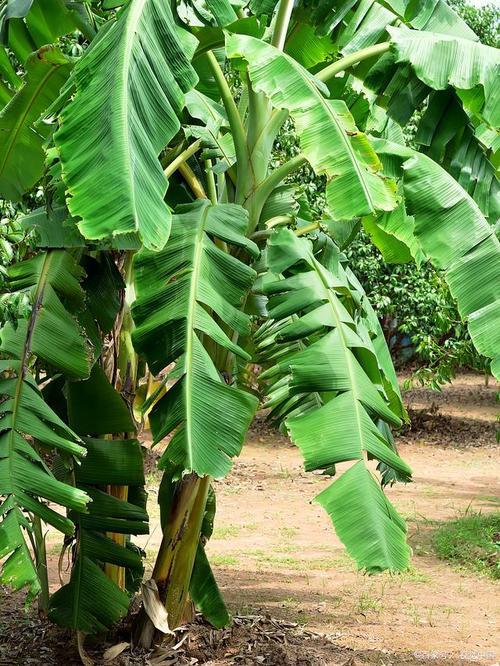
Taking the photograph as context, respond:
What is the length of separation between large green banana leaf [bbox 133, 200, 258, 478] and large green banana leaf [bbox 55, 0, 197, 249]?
27.6 inches

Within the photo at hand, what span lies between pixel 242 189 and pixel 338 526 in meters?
2.05

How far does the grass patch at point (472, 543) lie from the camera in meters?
8.01

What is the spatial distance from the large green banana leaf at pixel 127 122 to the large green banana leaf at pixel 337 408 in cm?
96

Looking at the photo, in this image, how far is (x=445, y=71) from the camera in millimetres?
4445

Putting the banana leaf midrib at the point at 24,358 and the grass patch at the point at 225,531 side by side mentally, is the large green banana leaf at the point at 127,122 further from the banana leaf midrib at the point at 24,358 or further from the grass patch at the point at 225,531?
the grass patch at the point at 225,531

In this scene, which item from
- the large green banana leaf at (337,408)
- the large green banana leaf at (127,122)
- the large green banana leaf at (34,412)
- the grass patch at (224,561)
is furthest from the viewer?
the grass patch at (224,561)

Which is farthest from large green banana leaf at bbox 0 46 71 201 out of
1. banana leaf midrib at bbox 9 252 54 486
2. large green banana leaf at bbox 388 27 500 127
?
large green banana leaf at bbox 388 27 500 127

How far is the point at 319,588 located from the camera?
7.30 meters

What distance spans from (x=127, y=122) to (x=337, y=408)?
1.48 meters

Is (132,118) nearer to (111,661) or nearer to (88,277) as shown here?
(88,277)

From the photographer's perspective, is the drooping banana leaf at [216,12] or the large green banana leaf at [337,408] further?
the drooping banana leaf at [216,12]

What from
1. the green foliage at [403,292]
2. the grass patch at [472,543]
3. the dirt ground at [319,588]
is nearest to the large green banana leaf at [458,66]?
the dirt ground at [319,588]

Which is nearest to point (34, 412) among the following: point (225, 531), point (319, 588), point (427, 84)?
point (427, 84)

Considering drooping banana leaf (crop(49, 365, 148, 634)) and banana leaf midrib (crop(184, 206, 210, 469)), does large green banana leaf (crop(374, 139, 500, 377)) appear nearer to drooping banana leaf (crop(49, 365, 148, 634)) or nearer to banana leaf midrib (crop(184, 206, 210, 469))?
banana leaf midrib (crop(184, 206, 210, 469))
